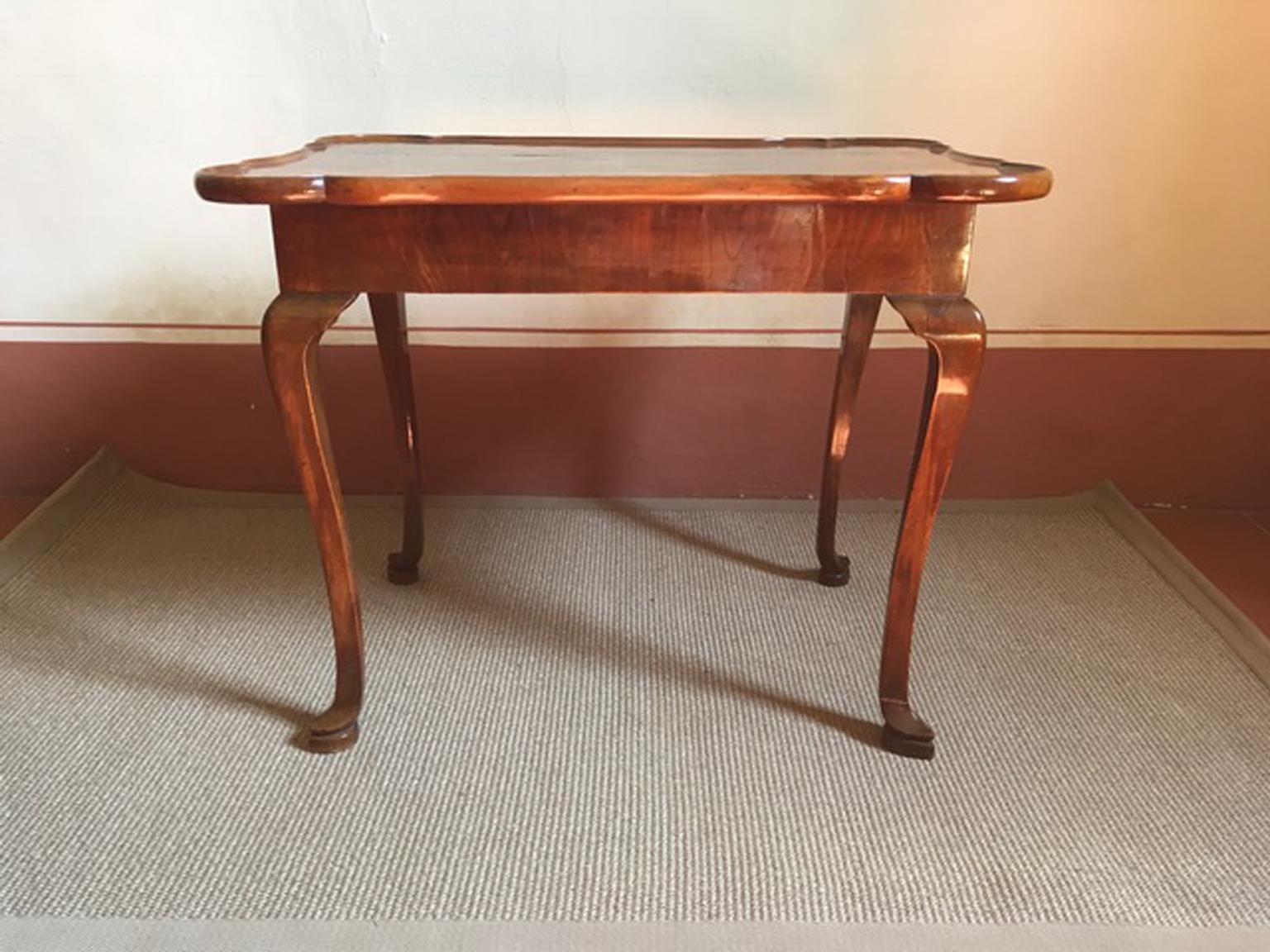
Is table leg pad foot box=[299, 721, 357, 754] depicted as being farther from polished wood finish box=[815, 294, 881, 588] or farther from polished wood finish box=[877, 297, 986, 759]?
polished wood finish box=[815, 294, 881, 588]

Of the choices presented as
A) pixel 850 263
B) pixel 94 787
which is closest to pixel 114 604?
pixel 94 787

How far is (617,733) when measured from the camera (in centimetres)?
115

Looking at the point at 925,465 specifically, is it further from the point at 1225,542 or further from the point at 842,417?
the point at 1225,542

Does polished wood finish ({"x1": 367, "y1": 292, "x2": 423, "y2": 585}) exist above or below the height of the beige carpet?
above

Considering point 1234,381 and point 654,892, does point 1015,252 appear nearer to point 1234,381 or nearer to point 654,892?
point 1234,381

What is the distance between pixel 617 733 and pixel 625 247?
56 cm

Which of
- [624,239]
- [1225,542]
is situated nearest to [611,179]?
[624,239]

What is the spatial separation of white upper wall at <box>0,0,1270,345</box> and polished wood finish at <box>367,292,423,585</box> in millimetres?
281

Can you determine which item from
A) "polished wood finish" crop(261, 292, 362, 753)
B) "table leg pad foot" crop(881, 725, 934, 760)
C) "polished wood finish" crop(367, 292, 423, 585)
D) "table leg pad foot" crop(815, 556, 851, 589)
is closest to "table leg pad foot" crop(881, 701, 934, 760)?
"table leg pad foot" crop(881, 725, 934, 760)

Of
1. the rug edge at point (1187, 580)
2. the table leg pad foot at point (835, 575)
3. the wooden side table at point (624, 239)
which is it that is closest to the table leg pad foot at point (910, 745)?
the wooden side table at point (624, 239)

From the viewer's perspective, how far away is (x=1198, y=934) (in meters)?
0.90

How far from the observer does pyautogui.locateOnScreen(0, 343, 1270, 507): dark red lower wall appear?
1.66 m

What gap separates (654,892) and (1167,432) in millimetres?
1272

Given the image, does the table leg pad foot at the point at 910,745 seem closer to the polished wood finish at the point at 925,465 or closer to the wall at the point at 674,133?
the polished wood finish at the point at 925,465
